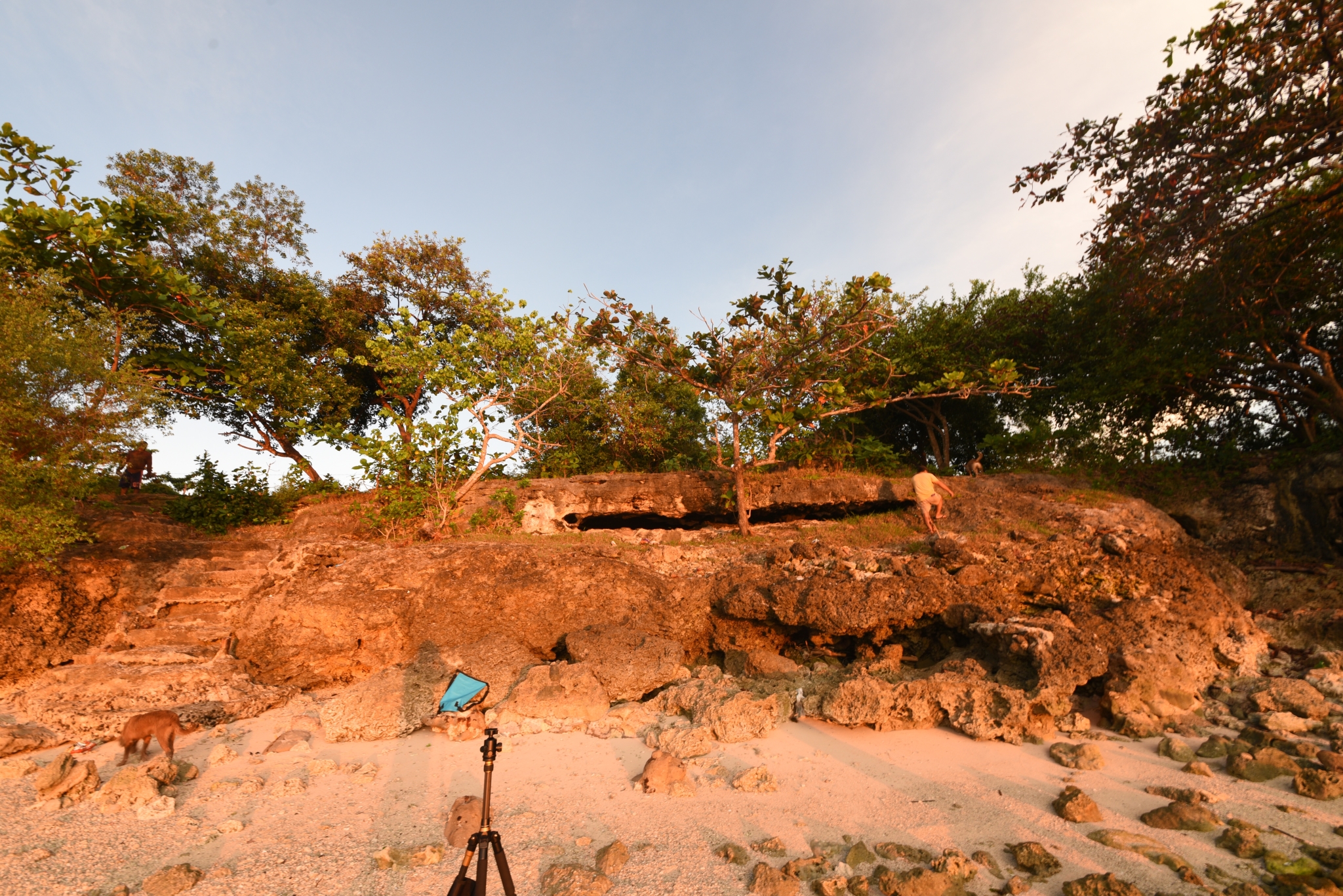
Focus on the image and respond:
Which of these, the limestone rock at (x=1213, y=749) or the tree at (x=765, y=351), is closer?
the limestone rock at (x=1213, y=749)

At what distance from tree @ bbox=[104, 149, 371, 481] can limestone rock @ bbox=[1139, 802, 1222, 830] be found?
17.2 m

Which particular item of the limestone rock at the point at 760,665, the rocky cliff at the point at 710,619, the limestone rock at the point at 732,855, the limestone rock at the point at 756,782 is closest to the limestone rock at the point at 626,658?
the rocky cliff at the point at 710,619

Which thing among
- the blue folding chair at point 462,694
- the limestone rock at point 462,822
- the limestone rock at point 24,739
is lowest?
the limestone rock at point 462,822

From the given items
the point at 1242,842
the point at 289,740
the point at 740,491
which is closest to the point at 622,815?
the point at 289,740

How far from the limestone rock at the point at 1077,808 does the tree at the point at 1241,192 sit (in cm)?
926

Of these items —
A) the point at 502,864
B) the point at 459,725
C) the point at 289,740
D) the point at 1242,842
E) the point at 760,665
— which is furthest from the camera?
the point at 760,665

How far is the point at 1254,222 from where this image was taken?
987 centimetres

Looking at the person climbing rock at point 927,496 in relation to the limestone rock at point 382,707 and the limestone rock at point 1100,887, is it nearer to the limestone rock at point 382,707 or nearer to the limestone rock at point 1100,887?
the limestone rock at point 1100,887

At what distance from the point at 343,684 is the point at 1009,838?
34.4ft

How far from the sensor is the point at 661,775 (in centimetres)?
687

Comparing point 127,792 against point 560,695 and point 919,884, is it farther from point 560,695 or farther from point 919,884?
point 919,884

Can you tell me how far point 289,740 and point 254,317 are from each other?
12386 mm

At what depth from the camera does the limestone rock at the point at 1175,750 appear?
697cm

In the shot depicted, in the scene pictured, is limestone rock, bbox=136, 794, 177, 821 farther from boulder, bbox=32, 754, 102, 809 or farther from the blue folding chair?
the blue folding chair
